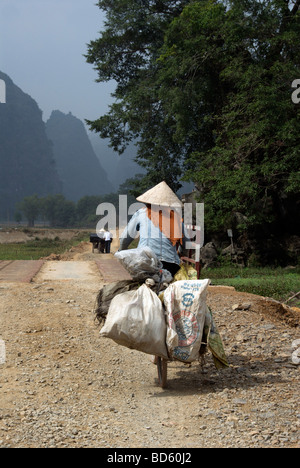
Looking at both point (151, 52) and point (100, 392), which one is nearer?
point (100, 392)

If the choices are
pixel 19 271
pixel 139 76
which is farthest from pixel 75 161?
pixel 19 271

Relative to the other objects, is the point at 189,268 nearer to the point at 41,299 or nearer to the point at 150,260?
the point at 150,260

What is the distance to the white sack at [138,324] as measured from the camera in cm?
392

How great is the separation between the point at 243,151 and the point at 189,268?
10.2 metres

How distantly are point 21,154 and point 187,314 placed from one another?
117 meters

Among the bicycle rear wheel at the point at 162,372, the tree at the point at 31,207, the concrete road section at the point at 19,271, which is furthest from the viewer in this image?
the tree at the point at 31,207

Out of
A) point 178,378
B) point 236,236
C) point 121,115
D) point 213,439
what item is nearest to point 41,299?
point 178,378

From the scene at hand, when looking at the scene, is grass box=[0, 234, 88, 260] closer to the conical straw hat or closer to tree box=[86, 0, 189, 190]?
tree box=[86, 0, 189, 190]

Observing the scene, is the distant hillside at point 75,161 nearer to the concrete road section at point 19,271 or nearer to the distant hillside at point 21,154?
the distant hillside at point 21,154

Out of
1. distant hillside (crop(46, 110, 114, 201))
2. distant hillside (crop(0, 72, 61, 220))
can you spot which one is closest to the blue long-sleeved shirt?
distant hillside (crop(0, 72, 61, 220))

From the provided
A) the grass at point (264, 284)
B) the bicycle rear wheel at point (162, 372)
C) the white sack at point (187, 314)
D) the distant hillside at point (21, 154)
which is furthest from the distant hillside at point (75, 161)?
the white sack at point (187, 314)

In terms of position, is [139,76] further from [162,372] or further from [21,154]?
[21,154]

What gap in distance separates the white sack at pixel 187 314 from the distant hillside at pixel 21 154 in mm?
105227

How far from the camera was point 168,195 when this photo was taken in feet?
14.8
